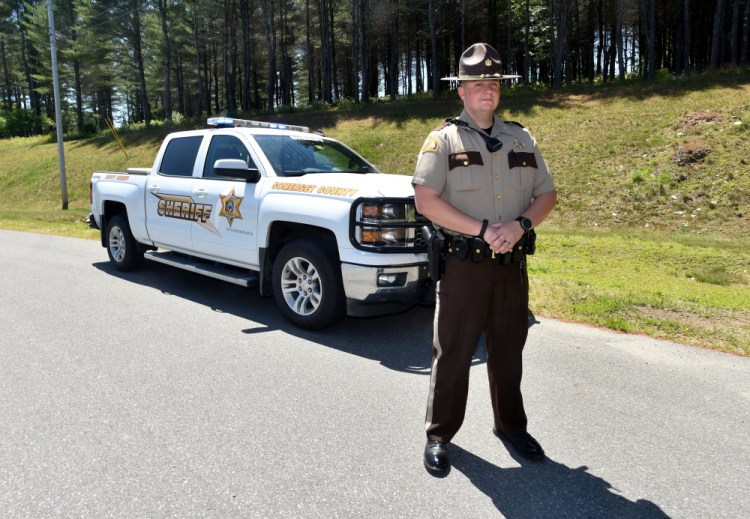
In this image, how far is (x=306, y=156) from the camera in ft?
20.8

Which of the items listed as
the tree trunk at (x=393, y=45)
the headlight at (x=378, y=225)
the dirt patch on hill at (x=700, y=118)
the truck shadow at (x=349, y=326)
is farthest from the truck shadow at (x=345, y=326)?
the tree trunk at (x=393, y=45)

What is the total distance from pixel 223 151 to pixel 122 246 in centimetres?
266

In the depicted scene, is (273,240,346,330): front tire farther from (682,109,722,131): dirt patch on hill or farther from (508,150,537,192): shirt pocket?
(682,109,722,131): dirt patch on hill

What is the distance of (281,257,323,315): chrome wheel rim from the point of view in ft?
17.6

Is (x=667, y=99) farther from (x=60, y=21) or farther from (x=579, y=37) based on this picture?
(x=60, y=21)

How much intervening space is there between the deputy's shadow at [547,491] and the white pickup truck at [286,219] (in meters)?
2.11

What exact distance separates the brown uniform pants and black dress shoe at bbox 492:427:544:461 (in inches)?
5.0

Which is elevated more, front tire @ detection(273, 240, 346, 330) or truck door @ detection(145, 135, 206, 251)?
truck door @ detection(145, 135, 206, 251)

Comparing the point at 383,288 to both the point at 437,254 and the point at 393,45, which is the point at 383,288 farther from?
the point at 393,45

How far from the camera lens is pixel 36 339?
5191 mm

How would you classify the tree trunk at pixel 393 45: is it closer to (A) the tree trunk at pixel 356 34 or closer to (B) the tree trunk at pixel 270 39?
(A) the tree trunk at pixel 356 34

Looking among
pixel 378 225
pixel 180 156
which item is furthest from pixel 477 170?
pixel 180 156

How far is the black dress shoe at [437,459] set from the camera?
9.78 feet

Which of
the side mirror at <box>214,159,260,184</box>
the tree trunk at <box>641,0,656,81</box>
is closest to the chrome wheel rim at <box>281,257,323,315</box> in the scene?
the side mirror at <box>214,159,260,184</box>
